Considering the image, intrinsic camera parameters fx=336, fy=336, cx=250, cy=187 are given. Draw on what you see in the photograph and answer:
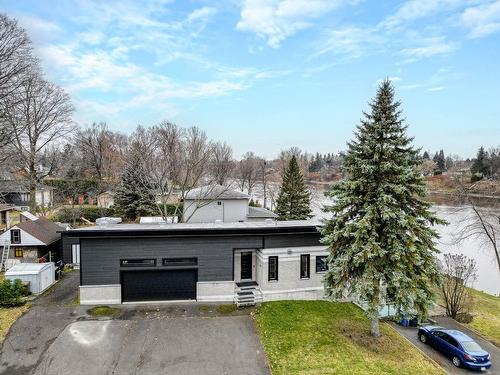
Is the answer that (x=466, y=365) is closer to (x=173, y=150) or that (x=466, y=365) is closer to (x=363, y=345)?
(x=363, y=345)

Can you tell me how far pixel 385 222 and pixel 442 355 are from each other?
19.8 ft

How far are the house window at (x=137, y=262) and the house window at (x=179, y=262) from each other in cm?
66

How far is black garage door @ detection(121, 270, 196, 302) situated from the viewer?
17484 millimetres

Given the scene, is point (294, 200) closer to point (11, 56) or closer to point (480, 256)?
point (480, 256)

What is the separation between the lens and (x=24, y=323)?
14812 mm

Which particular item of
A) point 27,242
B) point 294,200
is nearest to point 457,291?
point 294,200

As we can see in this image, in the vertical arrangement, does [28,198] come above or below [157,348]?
above

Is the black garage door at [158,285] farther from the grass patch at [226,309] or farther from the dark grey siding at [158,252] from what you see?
the grass patch at [226,309]

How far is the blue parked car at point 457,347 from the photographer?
41.1 feet

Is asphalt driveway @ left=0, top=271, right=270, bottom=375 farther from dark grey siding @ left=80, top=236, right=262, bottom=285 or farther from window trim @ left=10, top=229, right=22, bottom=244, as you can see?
window trim @ left=10, top=229, right=22, bottom=244

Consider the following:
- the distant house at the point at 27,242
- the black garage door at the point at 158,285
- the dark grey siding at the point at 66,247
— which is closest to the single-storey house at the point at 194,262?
the black garage door at the point at 158,285

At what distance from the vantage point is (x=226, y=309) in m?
16.9

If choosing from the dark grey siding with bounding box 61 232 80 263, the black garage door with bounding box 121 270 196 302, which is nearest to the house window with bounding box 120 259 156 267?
the black garage door with bounding box 121 270 196 302

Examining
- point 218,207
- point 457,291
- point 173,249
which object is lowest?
point 457,291
